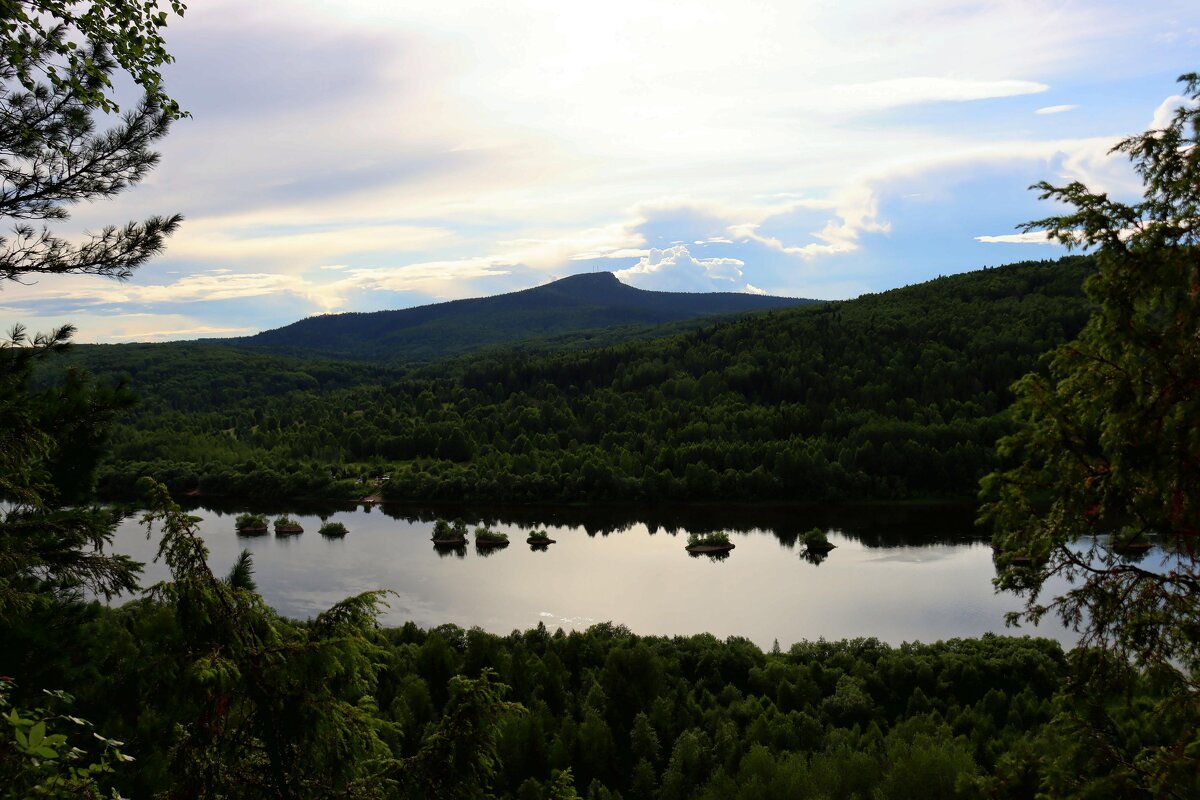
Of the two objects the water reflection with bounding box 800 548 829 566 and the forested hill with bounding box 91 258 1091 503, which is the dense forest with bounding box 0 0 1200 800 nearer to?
the water reflection with bounding box 800 548 829 566

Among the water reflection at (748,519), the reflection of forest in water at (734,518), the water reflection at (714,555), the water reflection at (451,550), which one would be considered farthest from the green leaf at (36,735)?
the water reflection at (748,519)

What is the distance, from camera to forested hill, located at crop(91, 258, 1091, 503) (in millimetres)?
73688

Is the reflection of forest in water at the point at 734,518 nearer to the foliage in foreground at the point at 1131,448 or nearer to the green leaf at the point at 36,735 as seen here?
the foliage in foreground at the point at 1131,448

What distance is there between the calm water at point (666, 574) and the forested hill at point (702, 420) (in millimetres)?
6838

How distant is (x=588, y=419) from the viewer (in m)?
101

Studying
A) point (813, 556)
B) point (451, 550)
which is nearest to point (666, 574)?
point (813, 556)

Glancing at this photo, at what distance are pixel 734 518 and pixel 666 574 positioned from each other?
17430 millimetres

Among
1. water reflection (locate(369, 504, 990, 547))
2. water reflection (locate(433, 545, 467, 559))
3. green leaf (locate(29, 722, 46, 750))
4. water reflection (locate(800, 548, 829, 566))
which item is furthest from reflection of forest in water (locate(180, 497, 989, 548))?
green leaf (locate(29, 722, 46, 750))

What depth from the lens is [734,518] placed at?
217ft

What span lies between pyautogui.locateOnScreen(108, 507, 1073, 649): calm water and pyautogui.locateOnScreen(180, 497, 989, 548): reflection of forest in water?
0.87 feet

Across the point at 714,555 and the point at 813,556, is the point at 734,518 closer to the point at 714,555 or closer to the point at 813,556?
the point at 714,555

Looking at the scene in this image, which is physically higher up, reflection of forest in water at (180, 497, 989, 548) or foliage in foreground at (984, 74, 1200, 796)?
foliage in foreground at (984, 74, 1200, 796)

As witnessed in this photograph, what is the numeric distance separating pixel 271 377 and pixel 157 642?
175 metres

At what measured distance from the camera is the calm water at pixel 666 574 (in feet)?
134
